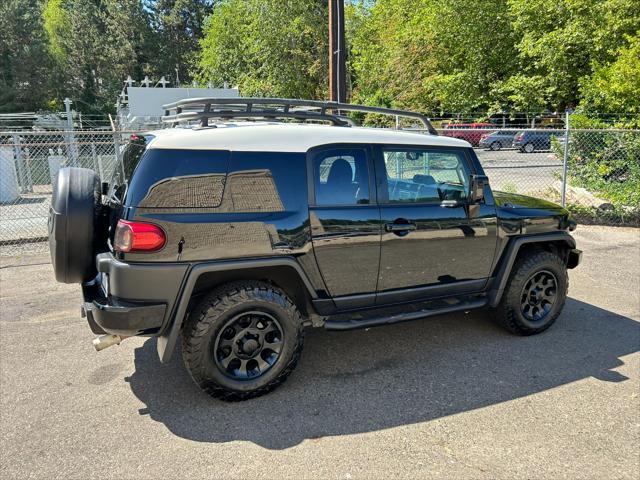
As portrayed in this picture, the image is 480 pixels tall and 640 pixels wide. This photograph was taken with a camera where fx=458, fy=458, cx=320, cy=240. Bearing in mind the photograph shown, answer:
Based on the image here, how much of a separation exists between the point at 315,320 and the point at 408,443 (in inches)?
42.5

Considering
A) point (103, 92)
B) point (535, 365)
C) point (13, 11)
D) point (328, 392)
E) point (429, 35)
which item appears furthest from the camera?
point (103, 92)

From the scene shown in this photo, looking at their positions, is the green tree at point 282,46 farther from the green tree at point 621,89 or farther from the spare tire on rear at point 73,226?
the spare tire on rear at point 73,226

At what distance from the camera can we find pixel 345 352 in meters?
3.92

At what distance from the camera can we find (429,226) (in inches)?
143

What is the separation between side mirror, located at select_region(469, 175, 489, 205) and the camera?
380 cm

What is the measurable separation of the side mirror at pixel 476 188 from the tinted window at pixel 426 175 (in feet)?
0.25

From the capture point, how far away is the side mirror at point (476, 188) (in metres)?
3.80

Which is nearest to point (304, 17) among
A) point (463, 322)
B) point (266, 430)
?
point (463, 322)

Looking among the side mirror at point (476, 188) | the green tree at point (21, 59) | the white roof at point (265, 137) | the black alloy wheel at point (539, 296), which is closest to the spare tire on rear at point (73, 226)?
the white roof at point (265, 137)

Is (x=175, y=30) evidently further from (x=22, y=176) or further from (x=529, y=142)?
(x=529, y=142)

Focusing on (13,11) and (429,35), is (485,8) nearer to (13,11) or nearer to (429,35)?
(429,35)

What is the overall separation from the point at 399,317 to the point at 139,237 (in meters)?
2.00

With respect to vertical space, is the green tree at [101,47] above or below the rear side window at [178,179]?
above

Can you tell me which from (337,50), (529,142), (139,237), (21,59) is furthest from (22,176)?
(21,59)
